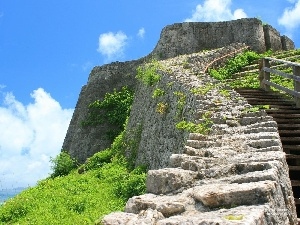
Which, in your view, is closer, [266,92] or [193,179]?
[193,179]

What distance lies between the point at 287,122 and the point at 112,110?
2066 centimetres

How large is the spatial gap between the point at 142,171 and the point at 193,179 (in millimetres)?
11571

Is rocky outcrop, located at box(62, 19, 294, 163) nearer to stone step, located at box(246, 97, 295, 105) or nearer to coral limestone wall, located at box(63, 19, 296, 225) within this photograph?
coral limestone wall, located at box(63, 19, 296, 225)

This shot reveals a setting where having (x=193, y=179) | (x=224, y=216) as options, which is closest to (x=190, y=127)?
(x=193, y=179)

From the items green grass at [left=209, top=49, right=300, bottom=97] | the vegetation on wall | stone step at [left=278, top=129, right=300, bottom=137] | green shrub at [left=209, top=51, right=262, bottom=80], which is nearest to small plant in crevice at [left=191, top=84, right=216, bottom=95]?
stone step at [left=278, top=129, right=300, bottom=137]

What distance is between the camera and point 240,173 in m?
5.42

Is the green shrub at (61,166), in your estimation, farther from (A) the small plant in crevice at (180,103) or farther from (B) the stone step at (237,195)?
(B) the stone step at (237,195)

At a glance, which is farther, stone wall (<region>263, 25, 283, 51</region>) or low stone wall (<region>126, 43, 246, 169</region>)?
stone wall (<region>263, 25, 283, 51</region>)

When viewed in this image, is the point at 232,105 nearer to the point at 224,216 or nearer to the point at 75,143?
the point at 224,216

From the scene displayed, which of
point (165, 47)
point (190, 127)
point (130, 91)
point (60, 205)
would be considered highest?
point (165, 47)

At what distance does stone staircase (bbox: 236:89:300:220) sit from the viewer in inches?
350

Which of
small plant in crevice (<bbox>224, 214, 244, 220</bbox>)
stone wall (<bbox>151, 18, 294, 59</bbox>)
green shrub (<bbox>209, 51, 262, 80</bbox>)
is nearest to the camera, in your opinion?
small plant in crevice (<bbox>224, 214, 244, 220</bbox>)

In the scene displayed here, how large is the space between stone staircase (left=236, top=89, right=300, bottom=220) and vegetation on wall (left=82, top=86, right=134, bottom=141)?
14.7 metres

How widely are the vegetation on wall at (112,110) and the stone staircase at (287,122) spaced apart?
1470 cm
